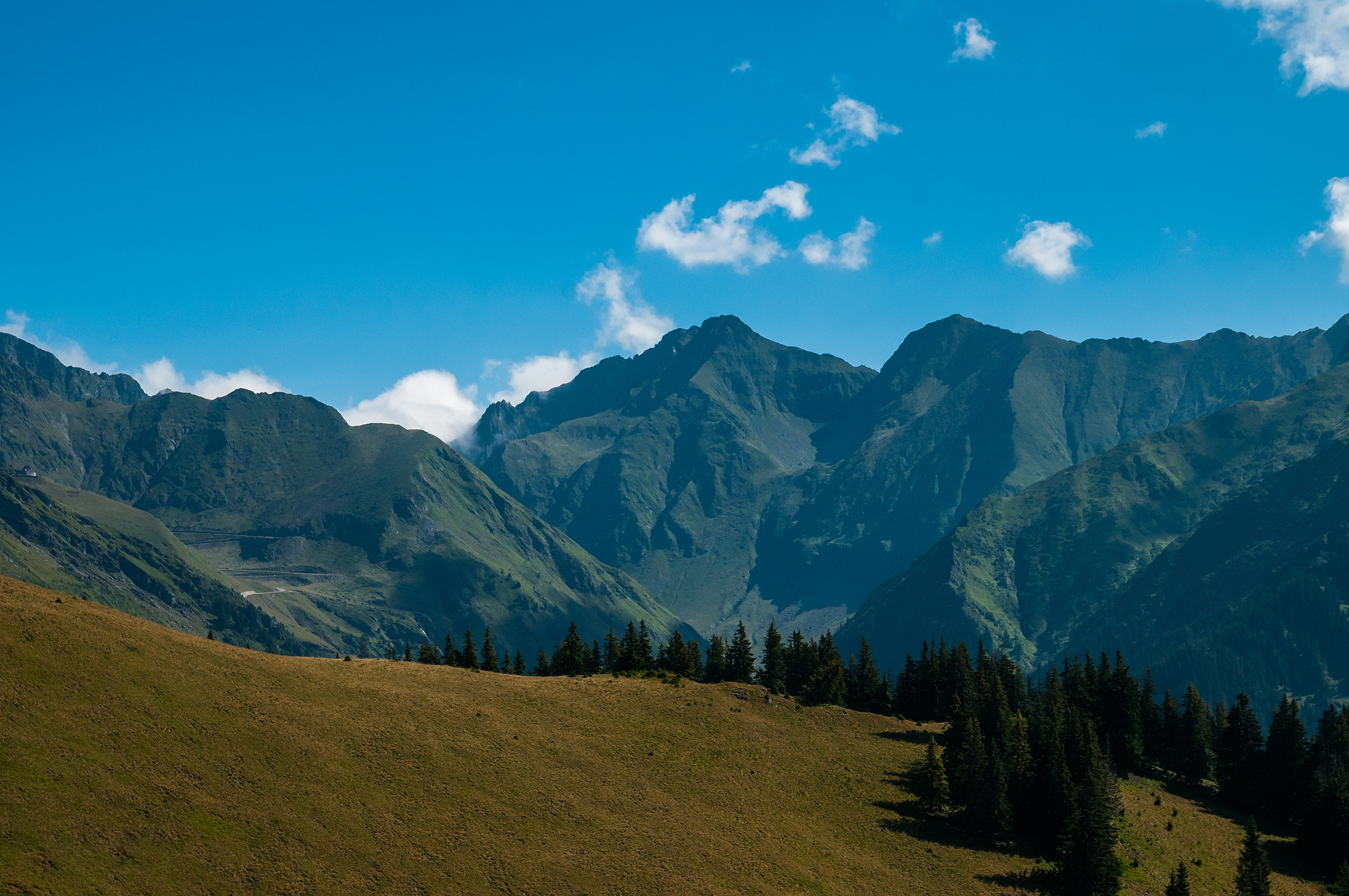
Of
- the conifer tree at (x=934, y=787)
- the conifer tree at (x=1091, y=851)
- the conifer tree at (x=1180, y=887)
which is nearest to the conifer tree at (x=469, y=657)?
the conifer tree at (x=934, y=787)

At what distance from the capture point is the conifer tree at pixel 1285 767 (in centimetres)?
11775

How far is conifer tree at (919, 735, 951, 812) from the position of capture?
99.9 m

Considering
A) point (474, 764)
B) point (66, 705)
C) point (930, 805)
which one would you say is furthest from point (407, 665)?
point (930, 805)

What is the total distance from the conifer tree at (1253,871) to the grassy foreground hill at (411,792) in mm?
6488

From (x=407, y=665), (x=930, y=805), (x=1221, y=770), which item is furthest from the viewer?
(x=1221, y=770)

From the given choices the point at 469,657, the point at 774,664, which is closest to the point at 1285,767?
the point at 774,664

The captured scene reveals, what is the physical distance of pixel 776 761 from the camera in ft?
352

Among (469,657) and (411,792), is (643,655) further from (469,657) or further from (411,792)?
(411,792)

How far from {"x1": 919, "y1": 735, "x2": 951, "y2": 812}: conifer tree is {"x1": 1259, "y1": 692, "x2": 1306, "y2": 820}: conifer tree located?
2012 inches

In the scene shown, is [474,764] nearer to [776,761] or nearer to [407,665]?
[407,665]

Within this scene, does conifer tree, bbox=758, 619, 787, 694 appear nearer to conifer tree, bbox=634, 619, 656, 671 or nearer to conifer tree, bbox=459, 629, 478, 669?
conifer tree, bbox=634, 619, 656, 671

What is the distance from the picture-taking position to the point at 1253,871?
269 feet

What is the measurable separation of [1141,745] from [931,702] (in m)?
29.8

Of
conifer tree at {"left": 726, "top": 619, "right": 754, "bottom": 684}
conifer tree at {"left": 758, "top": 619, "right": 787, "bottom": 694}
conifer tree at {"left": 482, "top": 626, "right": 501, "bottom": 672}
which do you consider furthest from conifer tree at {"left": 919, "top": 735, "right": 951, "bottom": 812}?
conifer tree at {"left": 482, "top": 626, "right": 501, "bottom": 672}
